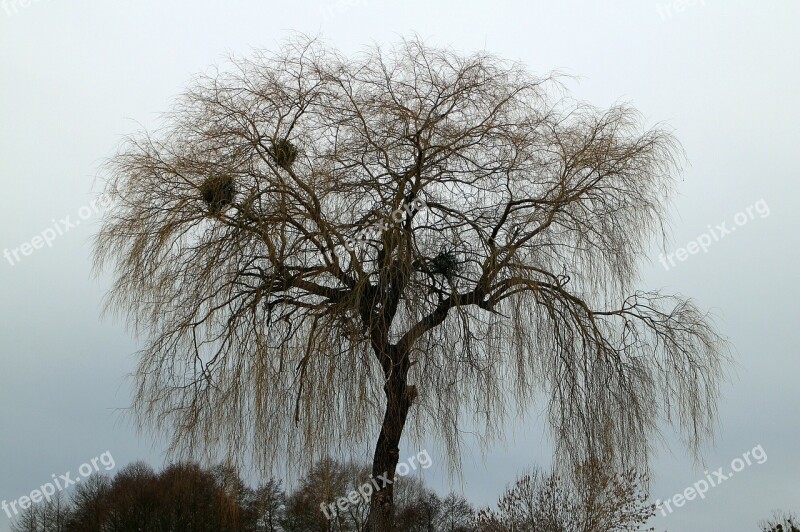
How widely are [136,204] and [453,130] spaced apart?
10.5ft

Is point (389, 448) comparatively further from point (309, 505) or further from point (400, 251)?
point (309, 505)

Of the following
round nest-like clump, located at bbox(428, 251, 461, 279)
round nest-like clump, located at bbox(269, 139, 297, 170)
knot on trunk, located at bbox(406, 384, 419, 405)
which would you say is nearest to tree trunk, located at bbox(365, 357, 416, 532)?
knot on trunk, located at bbox(406, 384, 419, 405)

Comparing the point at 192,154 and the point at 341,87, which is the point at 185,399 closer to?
the point at 192,154

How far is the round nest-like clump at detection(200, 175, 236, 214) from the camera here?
323 inches

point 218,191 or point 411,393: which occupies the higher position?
point 218,191

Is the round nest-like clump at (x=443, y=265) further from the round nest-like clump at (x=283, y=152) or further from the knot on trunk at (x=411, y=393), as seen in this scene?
the round nest-like clump at (x=283, y=152)

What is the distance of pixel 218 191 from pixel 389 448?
3.05 metres

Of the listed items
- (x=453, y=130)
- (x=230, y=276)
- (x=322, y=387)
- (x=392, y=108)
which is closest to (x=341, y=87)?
(x=392, y=108)

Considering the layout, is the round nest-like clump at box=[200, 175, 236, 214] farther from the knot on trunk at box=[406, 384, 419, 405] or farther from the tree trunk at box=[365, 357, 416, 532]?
the knot on trunk at box=[406, 384, 419, 405]

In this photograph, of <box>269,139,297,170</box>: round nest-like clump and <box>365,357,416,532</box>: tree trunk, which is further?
<box>269,139,297,170</box>: round nest-like clump

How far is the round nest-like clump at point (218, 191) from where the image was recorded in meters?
8.20

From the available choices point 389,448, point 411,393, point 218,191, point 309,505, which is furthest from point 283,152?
point 309,505

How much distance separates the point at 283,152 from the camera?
8.41 metres

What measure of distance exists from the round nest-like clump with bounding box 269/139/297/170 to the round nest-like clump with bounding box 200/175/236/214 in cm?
50
